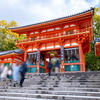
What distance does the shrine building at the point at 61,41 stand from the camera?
13.9m

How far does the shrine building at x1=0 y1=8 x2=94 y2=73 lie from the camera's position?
1392cm

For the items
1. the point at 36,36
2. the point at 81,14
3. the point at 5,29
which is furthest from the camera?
the point at 5,29

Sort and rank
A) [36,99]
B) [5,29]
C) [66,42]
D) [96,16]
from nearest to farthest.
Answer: [36,99]
[66,42]
[96,16]
[5,29]

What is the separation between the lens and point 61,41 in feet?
48.9

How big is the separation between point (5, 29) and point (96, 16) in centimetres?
2160

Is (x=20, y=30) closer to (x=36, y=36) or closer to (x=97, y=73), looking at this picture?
(x=36, y=36)

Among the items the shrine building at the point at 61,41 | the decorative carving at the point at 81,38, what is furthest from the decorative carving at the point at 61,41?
the decorative carving at the point at 81,38

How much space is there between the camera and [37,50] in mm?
16125

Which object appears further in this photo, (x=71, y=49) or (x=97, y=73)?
(x=71, y=49)

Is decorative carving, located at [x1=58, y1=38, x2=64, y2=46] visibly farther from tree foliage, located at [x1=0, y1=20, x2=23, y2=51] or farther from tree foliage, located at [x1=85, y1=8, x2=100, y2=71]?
tree foliage, located at [x1=0, y1=20, x2=23, y2=51]

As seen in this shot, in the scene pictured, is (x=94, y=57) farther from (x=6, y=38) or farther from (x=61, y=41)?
(x=6, y=38)

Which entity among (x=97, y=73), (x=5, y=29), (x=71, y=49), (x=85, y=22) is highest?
(x=5, y=29)

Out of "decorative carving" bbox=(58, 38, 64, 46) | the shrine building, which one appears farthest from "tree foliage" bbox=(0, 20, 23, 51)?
"decorative carving" bbox=(58, 38, 64, 46)

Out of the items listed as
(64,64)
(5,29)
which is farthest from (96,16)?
(5,29)
